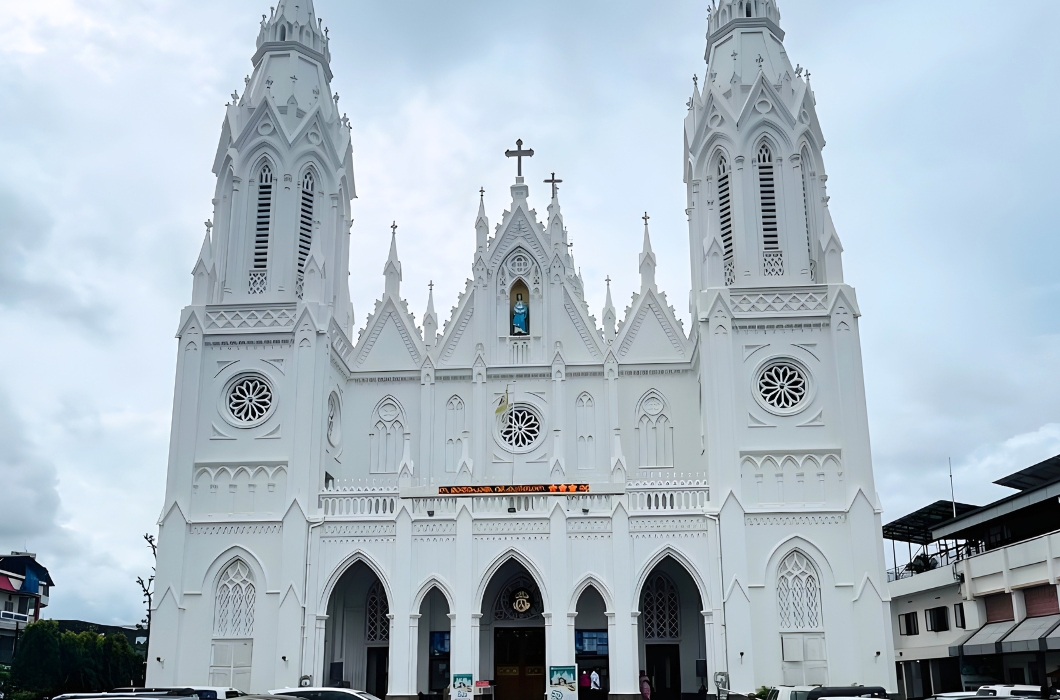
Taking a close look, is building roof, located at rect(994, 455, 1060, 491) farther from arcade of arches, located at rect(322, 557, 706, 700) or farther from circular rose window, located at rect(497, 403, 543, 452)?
circular rose window, located at rect(497, 403, 543, 452)

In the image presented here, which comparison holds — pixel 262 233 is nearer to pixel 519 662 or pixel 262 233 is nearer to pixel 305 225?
pixel 305 225

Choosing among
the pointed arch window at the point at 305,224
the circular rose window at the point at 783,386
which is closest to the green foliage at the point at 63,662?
the pointed arch window at the point at 305,224

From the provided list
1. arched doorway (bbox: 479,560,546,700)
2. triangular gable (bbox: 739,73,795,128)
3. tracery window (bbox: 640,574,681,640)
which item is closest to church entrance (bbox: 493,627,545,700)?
arched doorway (bbox: 479,560,546,700)

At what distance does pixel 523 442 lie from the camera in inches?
1430

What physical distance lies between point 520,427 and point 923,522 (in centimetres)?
2110

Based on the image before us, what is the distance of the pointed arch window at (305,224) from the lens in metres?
36.0

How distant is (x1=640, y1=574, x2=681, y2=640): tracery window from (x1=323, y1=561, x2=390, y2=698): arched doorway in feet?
28.3

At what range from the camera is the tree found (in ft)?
132

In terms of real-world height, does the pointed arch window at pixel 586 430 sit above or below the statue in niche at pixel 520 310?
below

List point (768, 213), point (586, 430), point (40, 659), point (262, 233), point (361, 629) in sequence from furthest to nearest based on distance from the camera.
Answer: point (40, 659), point (262, 233), point (586, 430), point (768, 213), point (361, 629)

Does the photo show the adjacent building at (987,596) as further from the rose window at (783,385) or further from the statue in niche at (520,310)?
the statue in niche at (520,310)

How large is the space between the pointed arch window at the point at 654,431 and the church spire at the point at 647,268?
3996 millimetres

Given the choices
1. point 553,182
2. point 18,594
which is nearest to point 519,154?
point 553,182

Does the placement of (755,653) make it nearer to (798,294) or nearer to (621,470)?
(621,470)
